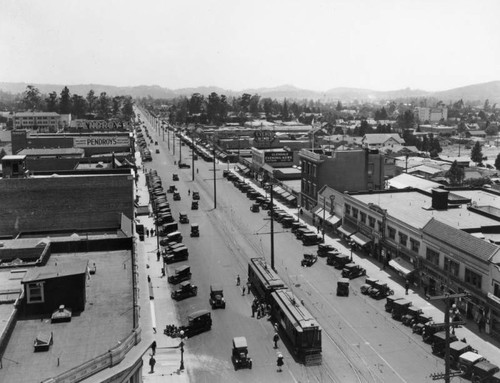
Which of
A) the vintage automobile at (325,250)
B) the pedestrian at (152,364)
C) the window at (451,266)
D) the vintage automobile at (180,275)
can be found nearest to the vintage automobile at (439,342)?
the window at (451,266)

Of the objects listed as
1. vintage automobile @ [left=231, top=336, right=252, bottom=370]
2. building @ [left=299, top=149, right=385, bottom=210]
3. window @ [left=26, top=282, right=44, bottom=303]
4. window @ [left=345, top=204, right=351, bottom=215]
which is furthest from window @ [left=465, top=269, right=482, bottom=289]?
building @ [left=299, top=149, right=385, bottom=210]

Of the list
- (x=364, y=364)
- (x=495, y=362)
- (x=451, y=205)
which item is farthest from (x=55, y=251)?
(x=451, y=205)

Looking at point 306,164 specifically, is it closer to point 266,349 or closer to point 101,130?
point 266,349

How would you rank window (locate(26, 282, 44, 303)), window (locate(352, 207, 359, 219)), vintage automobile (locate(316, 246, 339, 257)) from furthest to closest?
window (locate(352, 207, 359, 219)), vintage automobile (locate(316, 246, 339, 257)), window (locate(26, 282, 44, 303))

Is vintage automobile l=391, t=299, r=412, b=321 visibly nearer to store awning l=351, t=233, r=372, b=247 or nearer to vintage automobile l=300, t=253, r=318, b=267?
vintage automobile l=300, t=253, r=318, b=267

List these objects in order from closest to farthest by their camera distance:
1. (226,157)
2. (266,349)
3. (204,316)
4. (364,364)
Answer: (364,364)
(266,349)
(204,316)
(226,157)

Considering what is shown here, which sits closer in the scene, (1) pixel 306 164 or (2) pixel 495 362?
(2) pixel 495 362

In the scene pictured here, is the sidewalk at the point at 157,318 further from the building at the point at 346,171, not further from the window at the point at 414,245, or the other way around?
the building at the point at 346,171
